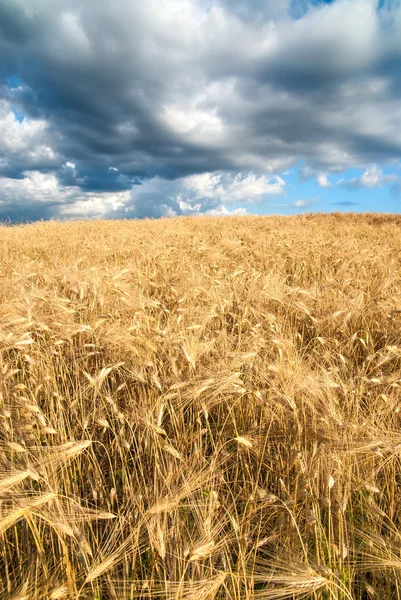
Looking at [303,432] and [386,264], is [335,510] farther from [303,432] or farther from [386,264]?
[386,264]

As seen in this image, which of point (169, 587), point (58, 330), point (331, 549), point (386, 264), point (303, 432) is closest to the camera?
point (169, 587)

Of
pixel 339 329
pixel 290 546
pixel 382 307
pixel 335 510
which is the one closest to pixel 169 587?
pixel 290 546

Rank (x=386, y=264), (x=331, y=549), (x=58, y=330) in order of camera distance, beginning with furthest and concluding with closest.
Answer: (x=386, y=264)
(x=58, y=330)
(x=331, y=549)

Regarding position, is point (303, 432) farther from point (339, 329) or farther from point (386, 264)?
point (386, 264)

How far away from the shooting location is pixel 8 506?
4.37ft

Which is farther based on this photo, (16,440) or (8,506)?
(16,440)

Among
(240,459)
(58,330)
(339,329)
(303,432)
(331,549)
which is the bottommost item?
(331,549)

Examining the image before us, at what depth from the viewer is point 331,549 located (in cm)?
123

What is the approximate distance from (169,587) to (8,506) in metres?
0.68

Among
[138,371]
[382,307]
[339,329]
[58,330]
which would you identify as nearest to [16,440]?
[138,371]

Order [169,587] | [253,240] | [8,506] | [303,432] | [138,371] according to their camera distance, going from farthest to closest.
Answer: [253,240], [138,371], [303,432], [8,506], [169,587]

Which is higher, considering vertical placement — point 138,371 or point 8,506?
point 138,371

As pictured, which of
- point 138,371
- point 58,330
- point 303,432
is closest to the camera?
point 303,432

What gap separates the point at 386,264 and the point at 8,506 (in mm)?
4576
